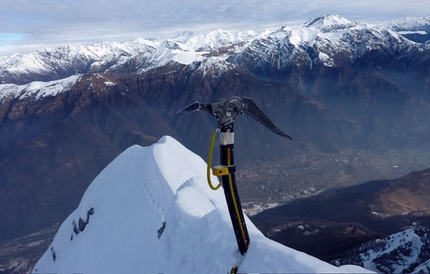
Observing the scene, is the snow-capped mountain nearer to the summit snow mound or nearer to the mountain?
the mountain

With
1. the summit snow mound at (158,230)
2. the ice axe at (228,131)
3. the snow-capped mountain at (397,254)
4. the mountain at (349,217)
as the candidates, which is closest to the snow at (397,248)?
the snow-capped mountain at (397,254)

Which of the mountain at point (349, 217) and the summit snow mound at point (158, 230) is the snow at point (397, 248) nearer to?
the mountain at point (349, 217)

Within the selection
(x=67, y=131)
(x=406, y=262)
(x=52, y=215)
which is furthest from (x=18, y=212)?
(x=406, y=262)

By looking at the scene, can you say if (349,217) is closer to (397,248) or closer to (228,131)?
(397,248)

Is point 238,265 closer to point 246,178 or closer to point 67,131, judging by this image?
point 246,178

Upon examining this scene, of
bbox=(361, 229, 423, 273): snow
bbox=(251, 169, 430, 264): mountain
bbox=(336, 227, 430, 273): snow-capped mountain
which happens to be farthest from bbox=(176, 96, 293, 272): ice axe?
bbox=(251, 169, 430, 264): mountain

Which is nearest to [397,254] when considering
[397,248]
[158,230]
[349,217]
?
[397,248]
